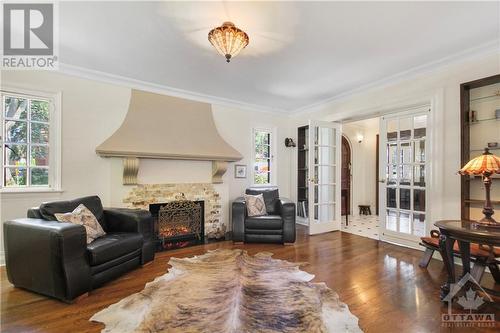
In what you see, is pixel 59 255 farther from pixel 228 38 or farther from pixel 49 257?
pixel 228 38

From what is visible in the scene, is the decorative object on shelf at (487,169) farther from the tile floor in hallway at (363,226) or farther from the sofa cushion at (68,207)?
the sofa cushion at (68,207)

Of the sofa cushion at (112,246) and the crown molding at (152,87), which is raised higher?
the crown molding at (152,87)

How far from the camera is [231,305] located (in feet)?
6.75

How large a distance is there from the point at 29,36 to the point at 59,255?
2383 mm

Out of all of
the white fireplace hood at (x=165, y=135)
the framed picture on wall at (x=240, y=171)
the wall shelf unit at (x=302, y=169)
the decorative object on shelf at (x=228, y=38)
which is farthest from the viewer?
the wall shelf unit at (x=302, y=169)

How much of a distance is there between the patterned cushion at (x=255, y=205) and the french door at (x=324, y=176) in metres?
0.92

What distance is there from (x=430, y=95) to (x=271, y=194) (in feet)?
9.26

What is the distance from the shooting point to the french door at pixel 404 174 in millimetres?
3512

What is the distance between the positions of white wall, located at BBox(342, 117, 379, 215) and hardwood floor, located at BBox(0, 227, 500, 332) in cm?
302

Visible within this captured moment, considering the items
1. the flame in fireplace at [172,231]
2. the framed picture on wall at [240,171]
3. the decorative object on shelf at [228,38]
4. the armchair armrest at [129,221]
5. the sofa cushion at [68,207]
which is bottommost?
the flame in fireplace at [172,231]

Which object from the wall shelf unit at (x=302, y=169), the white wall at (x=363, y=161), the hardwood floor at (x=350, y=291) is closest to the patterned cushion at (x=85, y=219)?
the hardwood floor at (x=350, y=291)

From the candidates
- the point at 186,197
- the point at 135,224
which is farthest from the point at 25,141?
the point at 186,197

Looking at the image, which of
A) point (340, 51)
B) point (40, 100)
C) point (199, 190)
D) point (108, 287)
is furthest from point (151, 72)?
point (108, 287)

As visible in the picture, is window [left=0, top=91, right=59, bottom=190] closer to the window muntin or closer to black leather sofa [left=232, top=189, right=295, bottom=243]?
the window muntin
